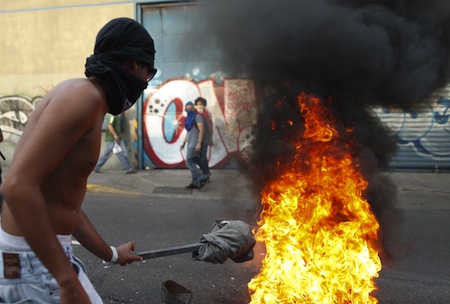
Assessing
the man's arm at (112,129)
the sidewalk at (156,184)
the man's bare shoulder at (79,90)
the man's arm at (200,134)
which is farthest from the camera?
the man's arm at (112,129)

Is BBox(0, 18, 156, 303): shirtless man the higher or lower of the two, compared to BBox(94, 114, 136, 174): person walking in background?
higher

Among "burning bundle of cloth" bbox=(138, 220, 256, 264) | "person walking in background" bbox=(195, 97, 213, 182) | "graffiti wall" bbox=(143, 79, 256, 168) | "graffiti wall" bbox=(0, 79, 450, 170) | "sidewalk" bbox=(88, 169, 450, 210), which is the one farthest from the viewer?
"graffiti wall" bbox=(143, 79, 256, 168)

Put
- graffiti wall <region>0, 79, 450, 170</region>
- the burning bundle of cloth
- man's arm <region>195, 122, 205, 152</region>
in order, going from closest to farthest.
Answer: the burning bundle of cloth
man's arm <region>195, 122, 205, 152</region>
graffiti wall <region>0, 79, 450, 170</region>

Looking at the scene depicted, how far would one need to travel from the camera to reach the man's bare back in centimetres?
131

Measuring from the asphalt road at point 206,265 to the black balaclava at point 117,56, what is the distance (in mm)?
2129

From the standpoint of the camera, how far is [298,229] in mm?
2842

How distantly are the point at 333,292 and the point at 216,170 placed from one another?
297 inches

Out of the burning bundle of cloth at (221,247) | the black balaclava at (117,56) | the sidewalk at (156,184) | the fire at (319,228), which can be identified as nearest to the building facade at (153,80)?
the sidewalk at (156,184)

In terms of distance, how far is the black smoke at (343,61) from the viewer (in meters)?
2.84

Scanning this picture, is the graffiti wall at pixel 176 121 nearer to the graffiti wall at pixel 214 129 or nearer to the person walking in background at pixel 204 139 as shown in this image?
the graffiti wall at pixel 214 129

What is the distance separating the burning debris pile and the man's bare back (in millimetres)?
1717

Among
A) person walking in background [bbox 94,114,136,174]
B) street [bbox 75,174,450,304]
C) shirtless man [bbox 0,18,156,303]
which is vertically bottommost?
street [bbox 75,174,450,304]

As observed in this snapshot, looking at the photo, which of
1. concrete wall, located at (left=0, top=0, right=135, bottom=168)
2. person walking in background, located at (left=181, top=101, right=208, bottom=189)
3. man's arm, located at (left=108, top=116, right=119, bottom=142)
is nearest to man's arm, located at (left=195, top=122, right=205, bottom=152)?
person walking in background, located at (left=181, top=101, right=208, bottom=189)

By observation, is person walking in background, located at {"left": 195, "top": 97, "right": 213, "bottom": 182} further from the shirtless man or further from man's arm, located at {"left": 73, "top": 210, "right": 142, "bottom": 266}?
the shirtless man
